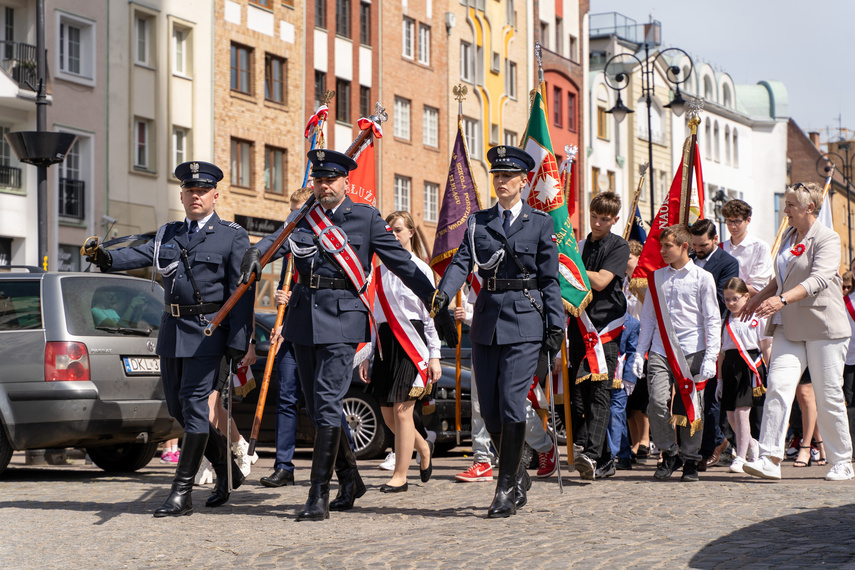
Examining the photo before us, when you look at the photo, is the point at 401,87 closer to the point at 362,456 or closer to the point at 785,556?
the point at 362,456

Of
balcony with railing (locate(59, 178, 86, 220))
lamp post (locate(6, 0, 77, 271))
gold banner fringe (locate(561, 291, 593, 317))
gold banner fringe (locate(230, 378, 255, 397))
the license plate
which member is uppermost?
balcony with railing (locate(59, 178, 86, 220))

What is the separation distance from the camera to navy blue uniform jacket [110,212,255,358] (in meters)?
8.38

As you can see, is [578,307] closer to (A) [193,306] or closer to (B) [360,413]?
(A) [193,306]

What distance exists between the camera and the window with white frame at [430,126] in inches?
1844

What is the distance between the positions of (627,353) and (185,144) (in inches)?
1000

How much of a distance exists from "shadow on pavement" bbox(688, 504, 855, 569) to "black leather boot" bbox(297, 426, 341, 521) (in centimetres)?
236

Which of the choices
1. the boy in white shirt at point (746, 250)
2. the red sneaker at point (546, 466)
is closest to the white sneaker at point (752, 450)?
the boy in white shirt at point (746, 250)

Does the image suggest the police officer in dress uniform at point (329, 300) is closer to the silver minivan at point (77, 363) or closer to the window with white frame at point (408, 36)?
the silver minivan at point (77, 363)

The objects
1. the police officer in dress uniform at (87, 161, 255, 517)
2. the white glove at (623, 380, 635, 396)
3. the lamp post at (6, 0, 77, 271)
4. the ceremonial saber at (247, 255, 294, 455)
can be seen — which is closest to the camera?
the police officer in dress uniform at (87, 161, 255, 517)

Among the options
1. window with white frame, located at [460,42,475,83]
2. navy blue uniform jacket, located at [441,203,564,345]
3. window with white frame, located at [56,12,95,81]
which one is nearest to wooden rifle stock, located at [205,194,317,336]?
navy blue uniform jacket, located at [441,203,564,345]

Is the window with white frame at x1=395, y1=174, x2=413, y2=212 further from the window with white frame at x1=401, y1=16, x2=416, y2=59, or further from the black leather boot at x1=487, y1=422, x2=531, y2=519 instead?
the black leather boot at x1=487, y1=422, x2=531, y2=519

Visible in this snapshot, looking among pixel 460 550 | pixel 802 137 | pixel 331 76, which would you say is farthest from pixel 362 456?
pixel 802 137

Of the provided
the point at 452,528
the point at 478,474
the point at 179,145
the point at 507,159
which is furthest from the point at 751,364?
the point at 179,145

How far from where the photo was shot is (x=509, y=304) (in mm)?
8219
